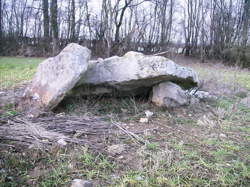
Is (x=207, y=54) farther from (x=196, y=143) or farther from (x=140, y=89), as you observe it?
(x=196, y=143)

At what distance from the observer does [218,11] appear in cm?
1295

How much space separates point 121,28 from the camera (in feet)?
40.7

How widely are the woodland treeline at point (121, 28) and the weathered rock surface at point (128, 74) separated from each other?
7286 millimetres

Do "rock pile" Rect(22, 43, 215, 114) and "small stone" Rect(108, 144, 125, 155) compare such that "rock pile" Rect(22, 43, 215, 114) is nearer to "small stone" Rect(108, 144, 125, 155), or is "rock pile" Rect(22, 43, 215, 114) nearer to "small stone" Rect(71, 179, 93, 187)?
"small stone" Rect(108, 144, 125, 155)

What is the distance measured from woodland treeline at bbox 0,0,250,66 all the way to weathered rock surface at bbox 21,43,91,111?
24.3ft

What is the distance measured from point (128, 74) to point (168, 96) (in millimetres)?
635

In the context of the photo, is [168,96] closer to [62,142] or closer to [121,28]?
[62,142]

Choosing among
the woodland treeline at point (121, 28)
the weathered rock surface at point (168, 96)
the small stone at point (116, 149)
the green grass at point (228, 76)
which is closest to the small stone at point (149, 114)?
the weathered rock surface at point (168, 96)

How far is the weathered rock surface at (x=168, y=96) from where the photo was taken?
10.0ft

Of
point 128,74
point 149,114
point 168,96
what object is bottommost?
point 149,114

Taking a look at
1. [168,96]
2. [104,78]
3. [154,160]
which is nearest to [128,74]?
[104,78]

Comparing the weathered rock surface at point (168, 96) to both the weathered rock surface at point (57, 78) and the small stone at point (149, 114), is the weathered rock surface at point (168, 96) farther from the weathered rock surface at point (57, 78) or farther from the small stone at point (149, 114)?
the weathered rock surface at point (57, 78)

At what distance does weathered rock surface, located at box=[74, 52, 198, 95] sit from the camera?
301 cm

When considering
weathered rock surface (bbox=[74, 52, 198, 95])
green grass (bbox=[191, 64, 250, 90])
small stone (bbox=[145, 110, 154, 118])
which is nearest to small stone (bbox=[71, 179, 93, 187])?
small stone (bbox=[145, 110, 154, 118])
